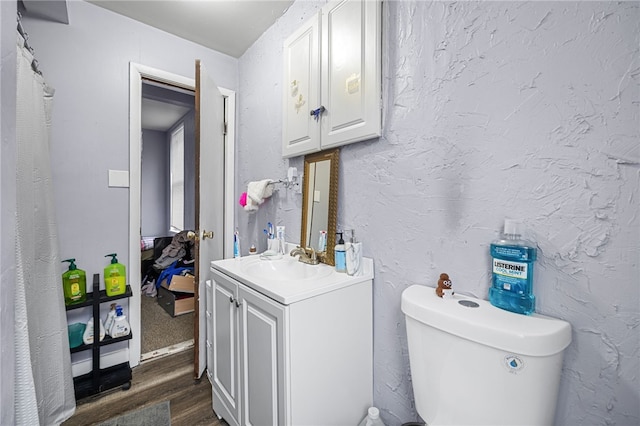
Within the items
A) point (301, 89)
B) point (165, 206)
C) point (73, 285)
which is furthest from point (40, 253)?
point (165, 206)

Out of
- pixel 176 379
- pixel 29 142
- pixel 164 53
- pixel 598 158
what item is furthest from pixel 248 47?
pixel 176 379

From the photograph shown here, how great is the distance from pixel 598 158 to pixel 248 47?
216 cm

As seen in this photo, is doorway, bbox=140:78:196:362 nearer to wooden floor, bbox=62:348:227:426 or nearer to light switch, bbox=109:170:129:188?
wooden floor, bbox=62:348:227:426

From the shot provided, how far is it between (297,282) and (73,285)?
1.47m

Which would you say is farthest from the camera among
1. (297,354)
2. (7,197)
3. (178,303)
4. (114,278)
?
(178,303)

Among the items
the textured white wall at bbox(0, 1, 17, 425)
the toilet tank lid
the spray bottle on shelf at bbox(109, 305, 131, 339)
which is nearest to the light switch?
the spray bottle on shelf at bbox(109, 305, 131, 339)

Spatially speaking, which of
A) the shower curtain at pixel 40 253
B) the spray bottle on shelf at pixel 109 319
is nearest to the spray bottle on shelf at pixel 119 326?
the spray bottle on shelf at pixel 109 319

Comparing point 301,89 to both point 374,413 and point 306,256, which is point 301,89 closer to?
point 306,256

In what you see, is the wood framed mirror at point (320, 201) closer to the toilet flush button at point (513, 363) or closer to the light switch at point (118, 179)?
the toilet flush button at point (513, 363)

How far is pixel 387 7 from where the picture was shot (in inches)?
41.9

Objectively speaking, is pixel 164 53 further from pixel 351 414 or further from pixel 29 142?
pixel 351 414

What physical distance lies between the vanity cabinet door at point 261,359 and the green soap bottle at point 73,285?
3.93ft

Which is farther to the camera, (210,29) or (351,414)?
(210,29)

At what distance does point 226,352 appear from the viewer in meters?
1.24
